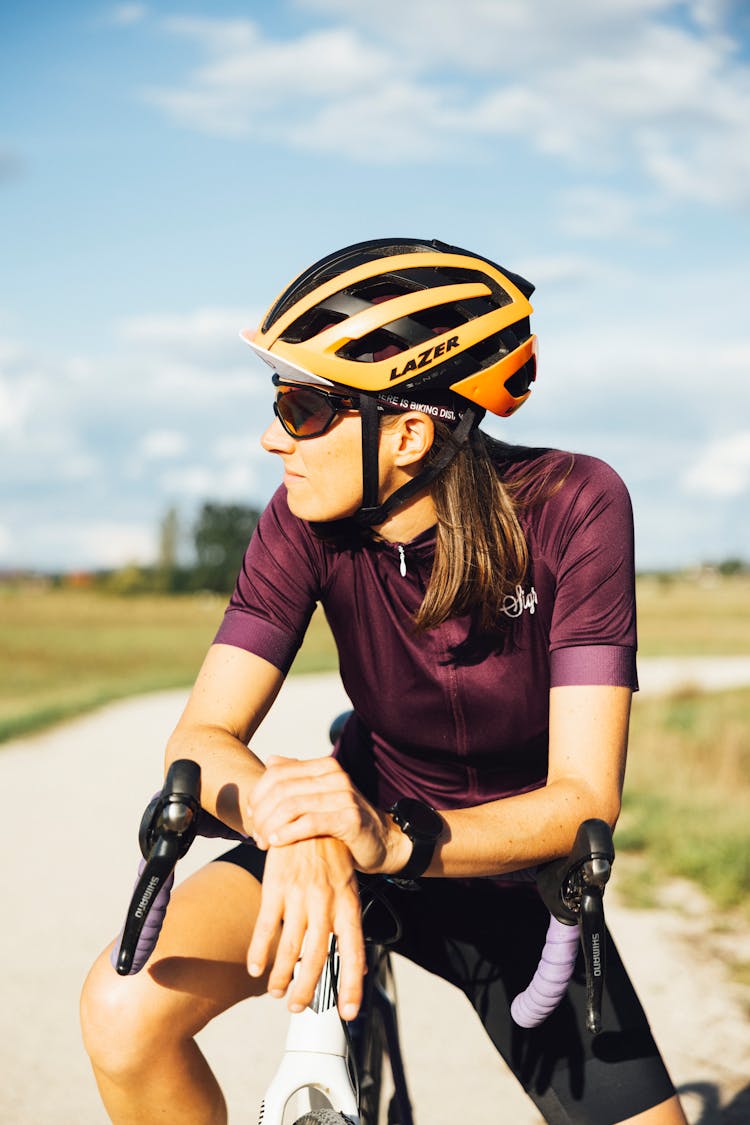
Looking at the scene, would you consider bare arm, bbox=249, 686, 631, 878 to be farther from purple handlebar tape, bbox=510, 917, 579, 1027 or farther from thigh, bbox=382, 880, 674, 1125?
thigh, bbox=382, 880, 674, 1125

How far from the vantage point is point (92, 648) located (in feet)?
143

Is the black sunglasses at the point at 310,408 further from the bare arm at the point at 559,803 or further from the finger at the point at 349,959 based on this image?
the finger at the point at 349,959

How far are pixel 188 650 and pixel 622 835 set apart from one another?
33.5m

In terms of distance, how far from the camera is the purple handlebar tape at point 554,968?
210 cm

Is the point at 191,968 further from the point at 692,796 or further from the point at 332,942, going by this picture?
the point at 692,796

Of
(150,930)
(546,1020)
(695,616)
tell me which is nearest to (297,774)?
(150,930)

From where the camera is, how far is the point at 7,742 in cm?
1174

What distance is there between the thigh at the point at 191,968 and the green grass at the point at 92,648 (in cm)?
983

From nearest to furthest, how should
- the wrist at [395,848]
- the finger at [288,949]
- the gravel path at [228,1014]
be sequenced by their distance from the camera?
the finger at [288,949] < the wrist at [395,848] < the gravel path at [228,1014]

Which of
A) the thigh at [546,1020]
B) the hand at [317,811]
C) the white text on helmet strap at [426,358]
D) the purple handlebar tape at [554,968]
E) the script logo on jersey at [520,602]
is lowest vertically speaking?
the thigh at [546,1020]

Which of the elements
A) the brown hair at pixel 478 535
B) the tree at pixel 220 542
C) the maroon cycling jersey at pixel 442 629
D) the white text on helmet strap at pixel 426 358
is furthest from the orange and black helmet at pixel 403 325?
the tree at pixel 220 542

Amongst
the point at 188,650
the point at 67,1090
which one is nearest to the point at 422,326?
the point at 67,1090

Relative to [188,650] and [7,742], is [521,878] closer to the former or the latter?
[7,742]

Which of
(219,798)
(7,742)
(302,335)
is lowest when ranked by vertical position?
(7,742)
